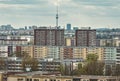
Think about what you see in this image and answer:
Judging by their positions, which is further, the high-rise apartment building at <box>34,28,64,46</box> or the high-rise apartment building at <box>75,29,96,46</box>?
the high-rise apartment building at <box>75,29,96,46</box>

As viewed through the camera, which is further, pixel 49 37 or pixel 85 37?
pixel 85 37

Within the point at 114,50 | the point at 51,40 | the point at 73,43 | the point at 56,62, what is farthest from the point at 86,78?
the point at 73,43

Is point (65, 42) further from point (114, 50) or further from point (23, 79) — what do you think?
point (23, 79)

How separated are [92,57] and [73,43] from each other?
27.4 meters

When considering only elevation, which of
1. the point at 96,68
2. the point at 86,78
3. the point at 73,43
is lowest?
the point at 73,43

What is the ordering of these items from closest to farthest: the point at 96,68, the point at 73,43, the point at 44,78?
the point at 44,78 → the point at 96,68 → the point at 73,43

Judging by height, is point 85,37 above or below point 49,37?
below

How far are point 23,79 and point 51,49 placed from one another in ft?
113

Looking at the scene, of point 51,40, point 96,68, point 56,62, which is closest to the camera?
point 96,68

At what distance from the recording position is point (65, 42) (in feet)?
→ 223

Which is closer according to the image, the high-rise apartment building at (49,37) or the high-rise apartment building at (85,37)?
the high-rise apartment building at (49,37)

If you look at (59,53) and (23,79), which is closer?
(23,79)

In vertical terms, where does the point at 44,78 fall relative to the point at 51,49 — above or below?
above

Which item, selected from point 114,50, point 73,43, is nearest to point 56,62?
point 114,50
